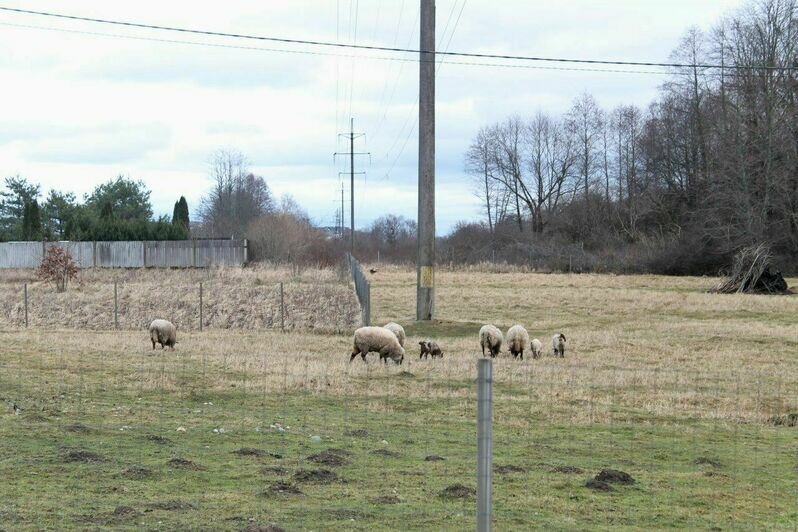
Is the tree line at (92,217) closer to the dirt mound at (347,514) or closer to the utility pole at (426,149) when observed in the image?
the utility pole at (426,149)

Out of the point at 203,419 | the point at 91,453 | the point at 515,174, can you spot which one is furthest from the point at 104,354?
the point at 515,174

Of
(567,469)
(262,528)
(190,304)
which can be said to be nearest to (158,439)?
(262,528)

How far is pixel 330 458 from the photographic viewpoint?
10.3 m

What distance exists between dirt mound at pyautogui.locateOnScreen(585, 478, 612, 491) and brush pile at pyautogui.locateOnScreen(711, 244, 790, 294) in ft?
135

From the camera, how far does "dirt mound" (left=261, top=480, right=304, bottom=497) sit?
8.78 meters

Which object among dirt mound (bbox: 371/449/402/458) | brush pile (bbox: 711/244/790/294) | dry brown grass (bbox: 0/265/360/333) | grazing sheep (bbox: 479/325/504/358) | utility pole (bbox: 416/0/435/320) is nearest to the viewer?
dirt mound (bbox: 371/449/402/458)

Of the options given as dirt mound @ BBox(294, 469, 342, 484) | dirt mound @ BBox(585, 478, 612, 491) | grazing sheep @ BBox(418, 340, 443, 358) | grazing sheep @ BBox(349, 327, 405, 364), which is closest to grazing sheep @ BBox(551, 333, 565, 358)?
grazing sheep @ BBox(418, 340, 443, 358)

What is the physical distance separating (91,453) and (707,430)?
27.2ft

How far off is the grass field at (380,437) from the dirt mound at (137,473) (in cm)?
4

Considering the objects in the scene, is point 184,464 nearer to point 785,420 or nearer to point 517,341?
point 785,420

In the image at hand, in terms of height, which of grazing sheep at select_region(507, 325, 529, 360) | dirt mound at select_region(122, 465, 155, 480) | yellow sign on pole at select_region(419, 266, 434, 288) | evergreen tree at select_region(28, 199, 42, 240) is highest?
evergreen tree at select_region(28, 199, 42, 240)

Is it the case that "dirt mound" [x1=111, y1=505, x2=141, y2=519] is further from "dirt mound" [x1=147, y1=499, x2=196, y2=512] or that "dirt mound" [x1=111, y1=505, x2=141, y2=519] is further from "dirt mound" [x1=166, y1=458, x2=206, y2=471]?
"dirt mound" [x1=166, y1=458, x2=206, y2=471]

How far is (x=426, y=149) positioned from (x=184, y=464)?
75.9 ft

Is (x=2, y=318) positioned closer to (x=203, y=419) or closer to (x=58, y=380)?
(x=58, y=380)
